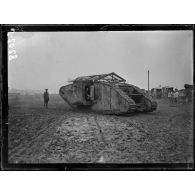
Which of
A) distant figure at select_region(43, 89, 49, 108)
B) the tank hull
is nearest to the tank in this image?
the tank hull

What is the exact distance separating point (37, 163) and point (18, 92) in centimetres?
63

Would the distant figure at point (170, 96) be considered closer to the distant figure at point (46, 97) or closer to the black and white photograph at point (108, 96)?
the black and white photograph at point (108, 96)

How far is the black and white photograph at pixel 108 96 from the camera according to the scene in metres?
2.12

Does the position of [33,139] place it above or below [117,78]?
below

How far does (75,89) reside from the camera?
2.18 meters

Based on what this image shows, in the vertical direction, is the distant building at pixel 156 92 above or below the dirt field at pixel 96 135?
above

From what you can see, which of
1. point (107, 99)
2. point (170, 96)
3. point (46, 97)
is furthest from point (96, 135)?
point (170, 96)

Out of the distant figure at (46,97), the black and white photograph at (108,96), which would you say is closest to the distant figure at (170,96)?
the black and white photograph at (108,96)

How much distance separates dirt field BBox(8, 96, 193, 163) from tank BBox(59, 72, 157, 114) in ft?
0.20

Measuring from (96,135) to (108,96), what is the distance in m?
0.35

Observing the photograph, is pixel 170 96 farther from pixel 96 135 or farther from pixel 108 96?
pixel 96 135

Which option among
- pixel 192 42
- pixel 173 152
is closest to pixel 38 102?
pixel 173 152

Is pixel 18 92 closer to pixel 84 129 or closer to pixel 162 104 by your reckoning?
pixel 84 129

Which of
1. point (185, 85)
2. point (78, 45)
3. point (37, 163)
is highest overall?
point (78, 45)
